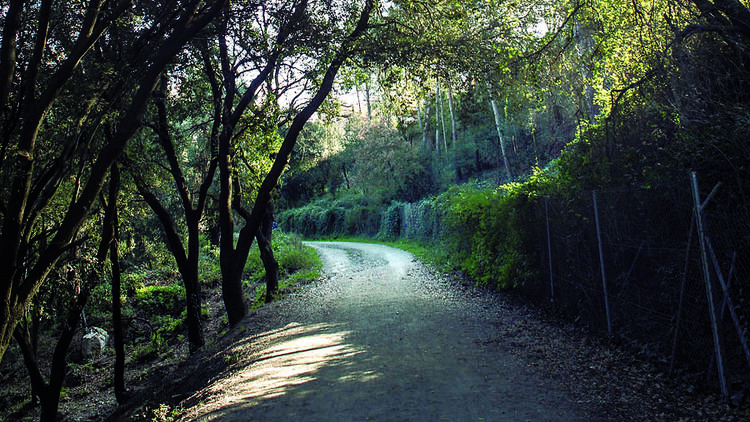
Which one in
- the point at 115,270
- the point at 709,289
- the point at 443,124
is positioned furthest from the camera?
the point at 443,124

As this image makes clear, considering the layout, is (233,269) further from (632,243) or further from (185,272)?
(632,243)

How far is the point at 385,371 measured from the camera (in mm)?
6980

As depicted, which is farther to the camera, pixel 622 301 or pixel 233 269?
pixel 233 269

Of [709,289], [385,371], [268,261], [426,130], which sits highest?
[426,130]

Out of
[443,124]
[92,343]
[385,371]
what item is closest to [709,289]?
[385,371]

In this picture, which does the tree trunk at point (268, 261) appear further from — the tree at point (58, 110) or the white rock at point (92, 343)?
the tree at point (58, 110)

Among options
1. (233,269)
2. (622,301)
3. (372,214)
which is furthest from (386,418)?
(372,214)

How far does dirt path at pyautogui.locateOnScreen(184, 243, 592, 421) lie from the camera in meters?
5.51

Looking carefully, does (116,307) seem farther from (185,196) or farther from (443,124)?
(443,124)

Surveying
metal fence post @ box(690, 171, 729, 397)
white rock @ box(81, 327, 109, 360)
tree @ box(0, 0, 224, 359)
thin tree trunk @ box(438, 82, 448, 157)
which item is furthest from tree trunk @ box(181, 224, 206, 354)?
thin tree trunk @ box(438, 82, 448, 157)

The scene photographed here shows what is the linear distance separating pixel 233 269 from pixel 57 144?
4562 millimetres

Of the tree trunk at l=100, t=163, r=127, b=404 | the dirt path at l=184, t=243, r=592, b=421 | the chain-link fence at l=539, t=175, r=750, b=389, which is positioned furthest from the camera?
the tree trunk at l=100, t=163, r=127, b=404

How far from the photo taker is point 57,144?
380 inches

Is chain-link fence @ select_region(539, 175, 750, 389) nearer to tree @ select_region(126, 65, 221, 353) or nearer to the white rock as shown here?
tree @ select_region(126, 65, 221, 353)
